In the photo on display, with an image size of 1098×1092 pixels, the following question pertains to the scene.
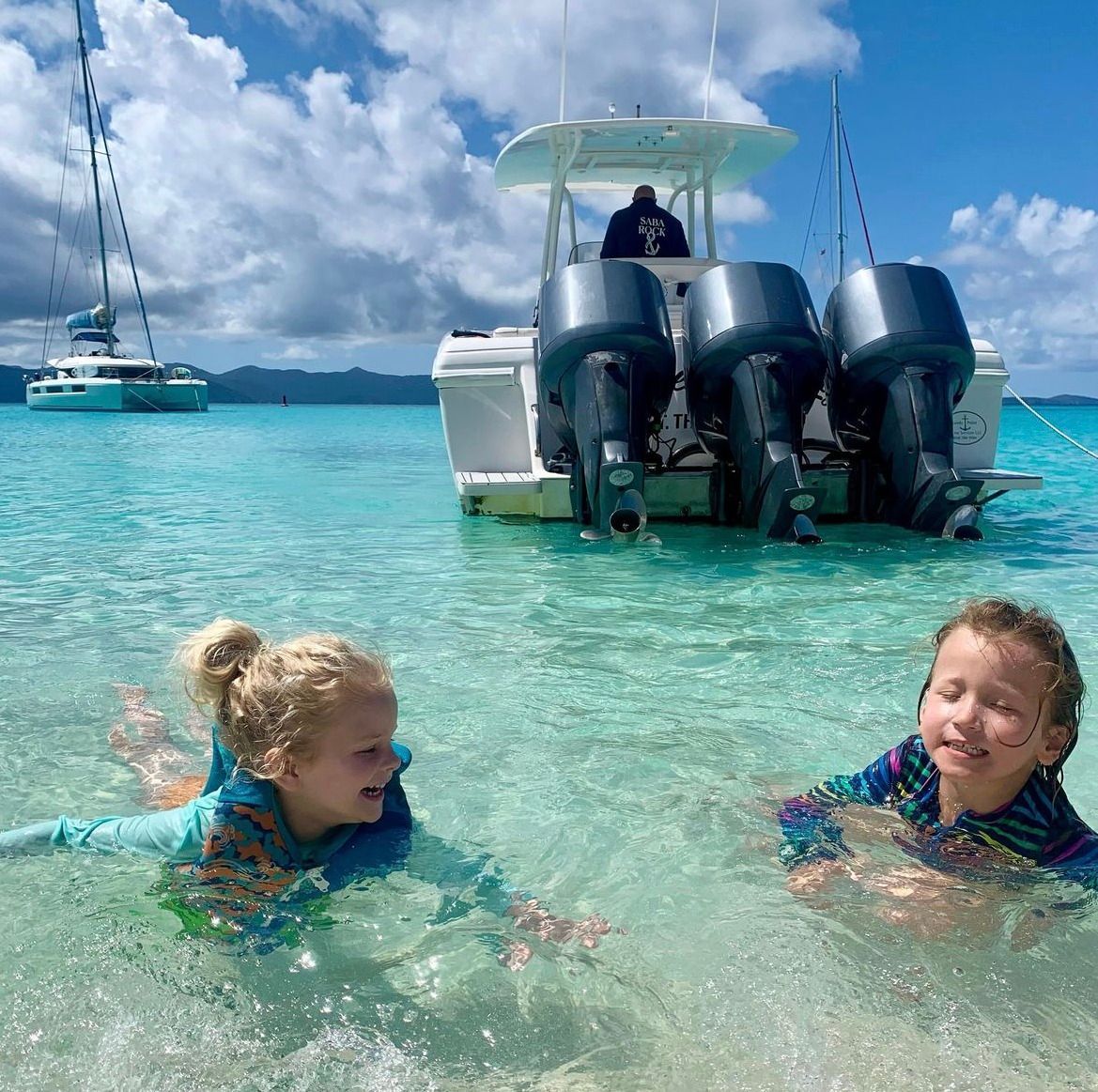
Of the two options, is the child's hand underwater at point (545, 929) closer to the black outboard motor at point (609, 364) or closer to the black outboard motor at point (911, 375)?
the black outboard motor at point (609, 364)

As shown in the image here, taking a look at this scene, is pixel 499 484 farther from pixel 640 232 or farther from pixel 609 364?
pixel 640 232

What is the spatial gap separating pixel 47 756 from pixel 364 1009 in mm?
1593

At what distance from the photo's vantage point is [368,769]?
1871mm

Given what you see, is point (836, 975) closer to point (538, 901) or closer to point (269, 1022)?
point (538, 901)

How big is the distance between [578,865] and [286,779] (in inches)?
27.4

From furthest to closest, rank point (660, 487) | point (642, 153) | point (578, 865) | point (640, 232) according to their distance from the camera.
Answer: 1. point (642, 153)
2. point (640, 232)
3. point (660, 487)
4. point (578, 865)

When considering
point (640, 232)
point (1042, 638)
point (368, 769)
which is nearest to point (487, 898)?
point (368, 769)

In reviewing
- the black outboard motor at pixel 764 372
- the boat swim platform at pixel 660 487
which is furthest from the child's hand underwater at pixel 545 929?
the boat swim platform at pixel 660 487

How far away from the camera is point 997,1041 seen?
1570mm

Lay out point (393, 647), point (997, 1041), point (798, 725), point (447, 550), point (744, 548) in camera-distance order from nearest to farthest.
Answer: point (997, 1041), point (798, 725), point (393, 647), point (744, 548), point (447, 550)

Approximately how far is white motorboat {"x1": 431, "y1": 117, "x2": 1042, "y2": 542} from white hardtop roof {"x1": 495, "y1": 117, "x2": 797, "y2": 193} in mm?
1729

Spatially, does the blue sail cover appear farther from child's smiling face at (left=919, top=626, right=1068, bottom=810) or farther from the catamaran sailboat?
child's smiling face at (left=919, top=626, right=1068, bottom=810)

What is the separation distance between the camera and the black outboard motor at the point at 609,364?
232 inches

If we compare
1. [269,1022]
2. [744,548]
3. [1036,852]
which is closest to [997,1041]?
[1036,852]
